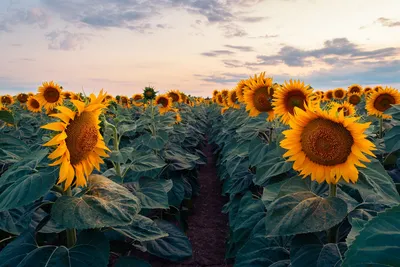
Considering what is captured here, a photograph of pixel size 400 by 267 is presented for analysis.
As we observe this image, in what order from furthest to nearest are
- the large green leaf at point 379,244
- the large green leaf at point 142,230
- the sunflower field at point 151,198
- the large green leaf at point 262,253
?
the large green leaf at point 262,253 → the large green leaf at point 142,230 → the sunflower field at point 151,198 → the large green leaf at point 379,244

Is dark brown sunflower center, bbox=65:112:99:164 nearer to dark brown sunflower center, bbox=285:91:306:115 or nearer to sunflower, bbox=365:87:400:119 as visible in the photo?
dark brown sunflower center, bbox=285:91:306:115

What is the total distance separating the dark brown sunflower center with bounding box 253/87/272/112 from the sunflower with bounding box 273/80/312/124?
62 cm

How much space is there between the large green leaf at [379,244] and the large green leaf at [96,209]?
53.5 inches

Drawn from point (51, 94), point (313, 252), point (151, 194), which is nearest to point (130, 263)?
point (151, 194)

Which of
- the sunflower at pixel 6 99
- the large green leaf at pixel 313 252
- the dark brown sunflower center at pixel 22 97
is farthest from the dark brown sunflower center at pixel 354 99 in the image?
the sunflower at pixel 6 99

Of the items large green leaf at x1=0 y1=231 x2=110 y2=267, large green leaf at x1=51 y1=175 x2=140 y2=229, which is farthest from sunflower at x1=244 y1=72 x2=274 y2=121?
large green leaf at x1=0 y1=231 x2=110 y2=267

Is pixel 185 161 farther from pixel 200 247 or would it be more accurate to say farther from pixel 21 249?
pixel 21 249

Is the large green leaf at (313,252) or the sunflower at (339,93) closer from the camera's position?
the large green leaf at (313,252)

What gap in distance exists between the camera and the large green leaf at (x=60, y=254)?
2145mm

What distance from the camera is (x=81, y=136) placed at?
226 cm

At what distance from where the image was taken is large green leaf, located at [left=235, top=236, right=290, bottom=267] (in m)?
2.69

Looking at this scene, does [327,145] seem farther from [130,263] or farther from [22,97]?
[22,97]

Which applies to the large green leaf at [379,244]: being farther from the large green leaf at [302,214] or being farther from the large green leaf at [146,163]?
the large green leaf at [146,163]

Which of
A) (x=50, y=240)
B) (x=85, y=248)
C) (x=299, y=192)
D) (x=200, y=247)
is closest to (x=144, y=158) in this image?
(x=50, y=240)
